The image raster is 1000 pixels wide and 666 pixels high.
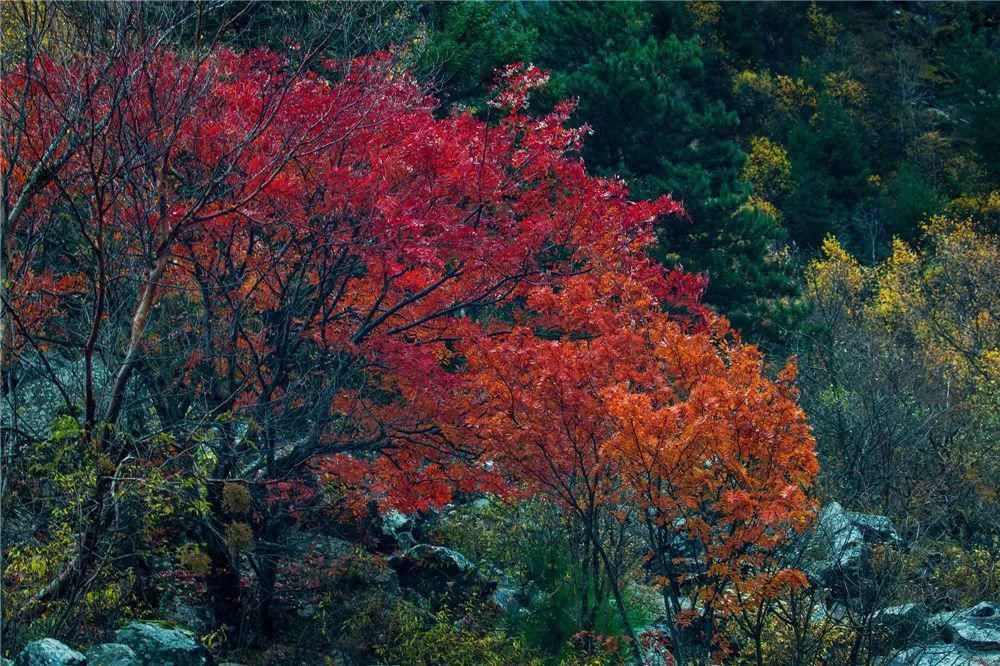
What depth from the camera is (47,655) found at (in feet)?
23.2

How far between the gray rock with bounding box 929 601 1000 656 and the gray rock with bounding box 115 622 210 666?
7.10m

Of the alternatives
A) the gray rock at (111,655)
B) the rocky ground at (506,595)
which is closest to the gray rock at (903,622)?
the rocky ground at (506,595)

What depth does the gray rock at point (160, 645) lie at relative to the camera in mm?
8000

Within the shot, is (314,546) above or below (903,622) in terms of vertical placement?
above

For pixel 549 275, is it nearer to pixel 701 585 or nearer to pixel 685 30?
pixel 701 585

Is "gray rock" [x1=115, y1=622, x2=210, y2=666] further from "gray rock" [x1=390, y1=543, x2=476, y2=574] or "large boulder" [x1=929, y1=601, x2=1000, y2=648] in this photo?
"large boulder" [x1=929, y1=601, x2=1000, y2=648]

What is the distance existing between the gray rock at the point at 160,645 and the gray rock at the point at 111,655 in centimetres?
18

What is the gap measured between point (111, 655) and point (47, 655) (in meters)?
0.68

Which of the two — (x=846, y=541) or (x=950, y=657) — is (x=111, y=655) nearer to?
(x=846, y=541)

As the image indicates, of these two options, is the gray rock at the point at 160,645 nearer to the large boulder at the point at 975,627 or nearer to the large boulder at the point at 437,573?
the large boulder at the point at 437,573

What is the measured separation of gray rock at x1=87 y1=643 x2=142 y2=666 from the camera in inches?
299

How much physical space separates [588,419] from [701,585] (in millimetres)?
1785

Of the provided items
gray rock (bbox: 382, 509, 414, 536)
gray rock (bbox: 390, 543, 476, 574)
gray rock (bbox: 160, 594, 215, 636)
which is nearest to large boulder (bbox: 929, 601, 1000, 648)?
gray rock (bbox: 390, 543, 476, 574)

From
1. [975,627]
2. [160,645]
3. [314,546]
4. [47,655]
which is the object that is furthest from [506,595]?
[47,655]
